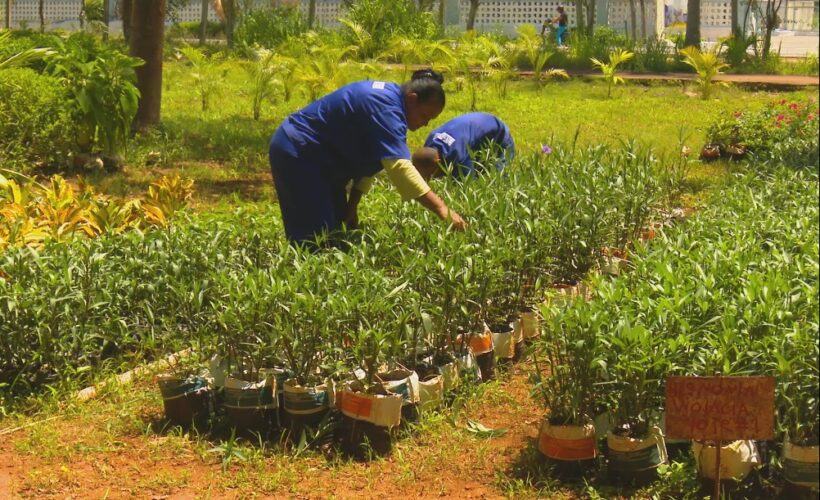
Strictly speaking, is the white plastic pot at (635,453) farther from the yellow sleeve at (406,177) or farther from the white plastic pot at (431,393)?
the yellow sleeve at (406,177)

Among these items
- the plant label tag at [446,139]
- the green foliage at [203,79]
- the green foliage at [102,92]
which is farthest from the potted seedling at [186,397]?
the green foliage at [203,79]

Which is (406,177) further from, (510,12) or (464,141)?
(510,12)

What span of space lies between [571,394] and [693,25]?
16.9 m

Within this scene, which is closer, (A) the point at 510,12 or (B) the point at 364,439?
(B) the point at 364,439

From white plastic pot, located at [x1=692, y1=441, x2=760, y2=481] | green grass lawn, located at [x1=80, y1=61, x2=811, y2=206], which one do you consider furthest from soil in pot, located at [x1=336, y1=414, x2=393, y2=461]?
green grass lawn, located at [x1=80, y1=61, x2=811, y2=206]

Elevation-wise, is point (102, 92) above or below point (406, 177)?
above

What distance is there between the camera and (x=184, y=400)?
4.39 m

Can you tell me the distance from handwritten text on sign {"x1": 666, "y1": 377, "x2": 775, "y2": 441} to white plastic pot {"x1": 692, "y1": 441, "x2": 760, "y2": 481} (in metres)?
0.39

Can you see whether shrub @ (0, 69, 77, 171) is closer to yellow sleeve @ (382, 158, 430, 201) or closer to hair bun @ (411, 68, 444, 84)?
hair bun @ (411, 68, 444, 84)

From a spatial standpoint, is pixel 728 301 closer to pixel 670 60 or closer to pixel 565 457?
pixel 565 457

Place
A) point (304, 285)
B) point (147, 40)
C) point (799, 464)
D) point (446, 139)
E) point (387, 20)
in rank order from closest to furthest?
point (799, 464)
point (304, 285)
point (446, 139)
point (147, 40)
point (387, 20)

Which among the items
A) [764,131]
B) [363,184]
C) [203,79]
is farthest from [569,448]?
[203,79]

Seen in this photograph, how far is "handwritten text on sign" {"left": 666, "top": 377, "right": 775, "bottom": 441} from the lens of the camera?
3074 mm

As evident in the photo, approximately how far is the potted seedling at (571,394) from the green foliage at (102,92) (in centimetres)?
575
